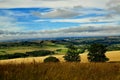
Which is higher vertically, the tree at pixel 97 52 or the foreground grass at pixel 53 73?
the foreground grass at pixel 53 73

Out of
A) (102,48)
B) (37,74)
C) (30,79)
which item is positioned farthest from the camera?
(102,48)

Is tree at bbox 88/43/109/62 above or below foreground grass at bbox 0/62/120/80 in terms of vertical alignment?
below

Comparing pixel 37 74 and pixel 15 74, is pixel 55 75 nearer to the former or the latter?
pixel 37 74

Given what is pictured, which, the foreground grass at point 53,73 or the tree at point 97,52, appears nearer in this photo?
the foreground grass at point 53,73

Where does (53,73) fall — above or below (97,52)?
above

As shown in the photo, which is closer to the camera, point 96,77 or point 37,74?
point 37,74

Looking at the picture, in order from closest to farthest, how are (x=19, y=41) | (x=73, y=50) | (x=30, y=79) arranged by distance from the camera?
(x=30, y=79) < (x=73, y=50) < (x=19, y=41)

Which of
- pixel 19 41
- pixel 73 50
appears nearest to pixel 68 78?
pixel 73 50

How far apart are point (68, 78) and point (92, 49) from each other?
253 feet

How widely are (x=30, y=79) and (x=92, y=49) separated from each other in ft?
255

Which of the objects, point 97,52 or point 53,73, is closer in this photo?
Answer: point 53,73

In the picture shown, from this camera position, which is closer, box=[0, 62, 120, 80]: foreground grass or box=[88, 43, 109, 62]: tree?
box=[0, 62, 120, 80]: foreground grass

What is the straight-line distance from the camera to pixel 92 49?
8412cm

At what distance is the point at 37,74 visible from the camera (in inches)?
297
